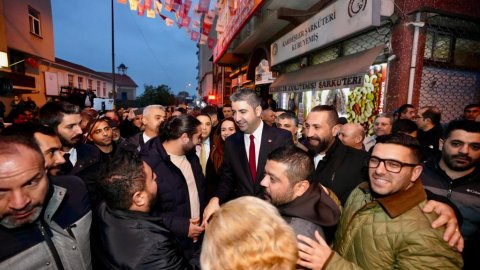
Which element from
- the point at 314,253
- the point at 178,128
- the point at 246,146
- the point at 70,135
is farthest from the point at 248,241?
the point at 70,135

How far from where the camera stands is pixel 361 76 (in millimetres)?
4910

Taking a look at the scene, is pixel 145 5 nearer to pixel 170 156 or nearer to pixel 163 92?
pixel 170 156

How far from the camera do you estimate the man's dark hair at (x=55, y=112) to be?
3189 mm

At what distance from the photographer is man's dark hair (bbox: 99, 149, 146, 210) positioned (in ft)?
5.64

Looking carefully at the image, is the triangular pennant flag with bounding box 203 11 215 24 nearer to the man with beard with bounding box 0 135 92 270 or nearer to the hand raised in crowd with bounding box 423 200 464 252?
the man with beard with bounding box 0 135 92 270

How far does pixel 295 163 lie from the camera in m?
1.94

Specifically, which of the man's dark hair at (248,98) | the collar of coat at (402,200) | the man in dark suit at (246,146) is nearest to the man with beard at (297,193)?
the collar of coat at (402,200)

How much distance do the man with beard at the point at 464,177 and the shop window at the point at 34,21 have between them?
21147 mm

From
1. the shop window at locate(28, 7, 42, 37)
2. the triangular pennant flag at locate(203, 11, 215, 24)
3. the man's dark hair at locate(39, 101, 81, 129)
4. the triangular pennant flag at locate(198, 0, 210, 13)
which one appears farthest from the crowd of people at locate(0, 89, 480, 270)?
the shop window at locate(28, 7, 42, 37)

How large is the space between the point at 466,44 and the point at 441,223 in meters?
5.82

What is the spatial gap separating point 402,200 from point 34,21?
22.1 meters

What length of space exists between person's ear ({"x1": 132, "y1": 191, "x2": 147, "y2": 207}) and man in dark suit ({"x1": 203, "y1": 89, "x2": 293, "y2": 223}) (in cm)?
159

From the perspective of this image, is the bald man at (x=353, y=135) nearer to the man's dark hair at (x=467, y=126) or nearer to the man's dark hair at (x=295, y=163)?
the man's dark hair at (x=467, y=126)

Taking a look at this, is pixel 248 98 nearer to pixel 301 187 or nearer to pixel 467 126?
pixel 301 187
